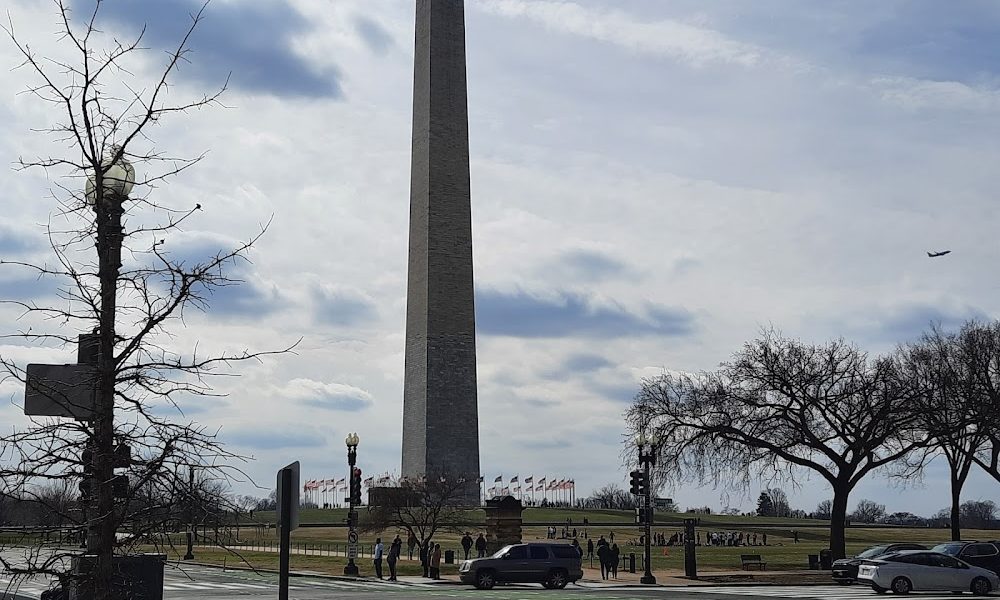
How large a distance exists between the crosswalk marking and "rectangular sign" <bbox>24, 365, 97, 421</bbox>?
88.0 ft

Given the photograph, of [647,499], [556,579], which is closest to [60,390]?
[556,579]

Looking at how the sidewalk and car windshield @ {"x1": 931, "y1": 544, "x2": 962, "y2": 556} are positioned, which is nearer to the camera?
car windshield @ {"x1": 931, "y1": 544, "x2": 962, "y2": 556}

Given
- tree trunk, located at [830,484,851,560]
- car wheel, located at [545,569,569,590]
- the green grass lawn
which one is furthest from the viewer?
the green grass lawn

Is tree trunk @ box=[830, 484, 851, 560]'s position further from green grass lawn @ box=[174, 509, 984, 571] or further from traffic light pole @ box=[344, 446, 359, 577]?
traffic light pole @ box=[344, 446, 359, 577]

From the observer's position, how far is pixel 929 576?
111 feet

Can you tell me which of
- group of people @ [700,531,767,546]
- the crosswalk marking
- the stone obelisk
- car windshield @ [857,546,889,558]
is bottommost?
group of people @ [700,531,767,546]

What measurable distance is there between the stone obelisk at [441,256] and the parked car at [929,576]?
138ft

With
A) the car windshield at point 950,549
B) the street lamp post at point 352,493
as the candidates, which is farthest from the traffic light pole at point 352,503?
the car windshield at point 950,549

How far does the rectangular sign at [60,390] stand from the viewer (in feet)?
27.8

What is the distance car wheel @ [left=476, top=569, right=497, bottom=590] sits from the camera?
3809 centimetres

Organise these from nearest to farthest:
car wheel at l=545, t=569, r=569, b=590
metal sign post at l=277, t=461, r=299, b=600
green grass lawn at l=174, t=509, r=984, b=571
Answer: metal sign post at l=277, t=461, r=299, b=600 < car wheel at l=545, t=569, r=569, b=590 < green grass lawn at l=174, t=509, r=984, b=571

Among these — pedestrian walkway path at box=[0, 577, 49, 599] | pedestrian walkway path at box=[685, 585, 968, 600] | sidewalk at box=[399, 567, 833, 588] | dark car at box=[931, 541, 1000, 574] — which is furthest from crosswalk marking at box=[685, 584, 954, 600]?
pedestrian walkway path at box=[0, 577, 49, 599]

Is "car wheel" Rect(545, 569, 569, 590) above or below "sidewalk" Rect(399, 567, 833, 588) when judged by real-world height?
above

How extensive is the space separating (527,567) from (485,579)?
1.54 metres
